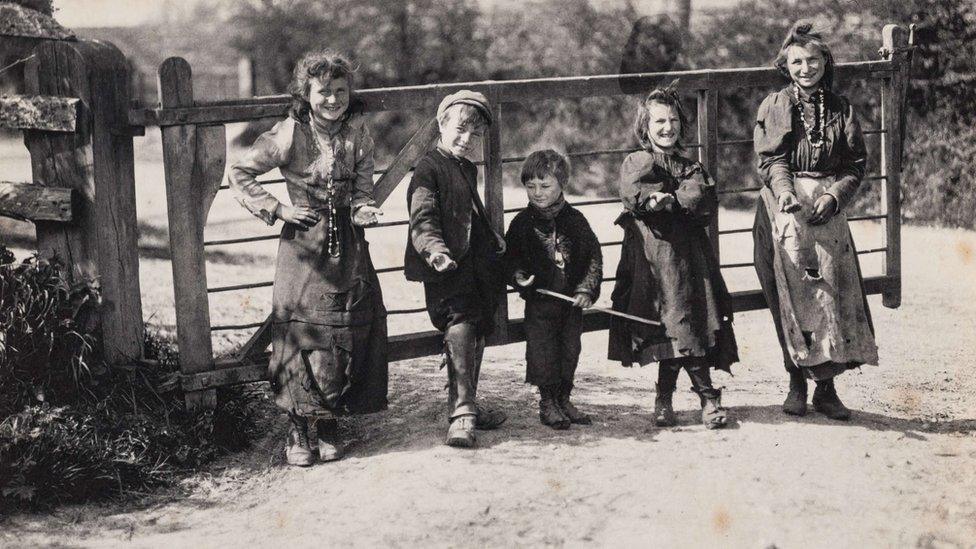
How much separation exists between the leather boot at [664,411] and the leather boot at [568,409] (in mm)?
334

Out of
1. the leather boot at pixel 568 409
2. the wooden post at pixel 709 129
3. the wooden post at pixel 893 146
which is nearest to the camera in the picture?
the leather boot at pixel 568 409

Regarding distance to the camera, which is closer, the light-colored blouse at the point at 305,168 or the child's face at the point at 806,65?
the light-colored blouse at the point at 305,168

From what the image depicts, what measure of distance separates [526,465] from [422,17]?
1646 cm

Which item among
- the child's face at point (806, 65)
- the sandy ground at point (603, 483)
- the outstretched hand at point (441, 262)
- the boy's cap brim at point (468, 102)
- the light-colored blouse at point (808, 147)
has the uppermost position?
the child's face at point (806, 65)

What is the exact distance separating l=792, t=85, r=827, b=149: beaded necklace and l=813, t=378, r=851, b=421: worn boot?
47.5 inches

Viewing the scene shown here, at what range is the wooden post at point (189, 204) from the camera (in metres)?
5.69

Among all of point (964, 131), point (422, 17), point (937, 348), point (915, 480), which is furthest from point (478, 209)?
point (422, 17)

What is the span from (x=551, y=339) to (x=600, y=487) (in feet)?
3.29

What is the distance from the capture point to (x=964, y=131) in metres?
12.7

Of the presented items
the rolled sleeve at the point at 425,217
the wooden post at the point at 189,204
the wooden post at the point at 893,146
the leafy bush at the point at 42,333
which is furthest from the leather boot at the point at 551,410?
the wooden post at the point at 893,146

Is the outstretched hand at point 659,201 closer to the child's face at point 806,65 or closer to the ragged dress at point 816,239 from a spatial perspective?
the ragged dress at point 816,239

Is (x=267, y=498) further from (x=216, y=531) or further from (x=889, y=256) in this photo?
(x=889, y=256)

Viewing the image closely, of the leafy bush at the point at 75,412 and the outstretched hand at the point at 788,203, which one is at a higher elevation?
the outstretched hand at the point at 788,203

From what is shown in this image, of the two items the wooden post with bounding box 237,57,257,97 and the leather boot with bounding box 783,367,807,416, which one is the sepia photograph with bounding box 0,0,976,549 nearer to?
the leather boot with bounding box 783,367,807,416
